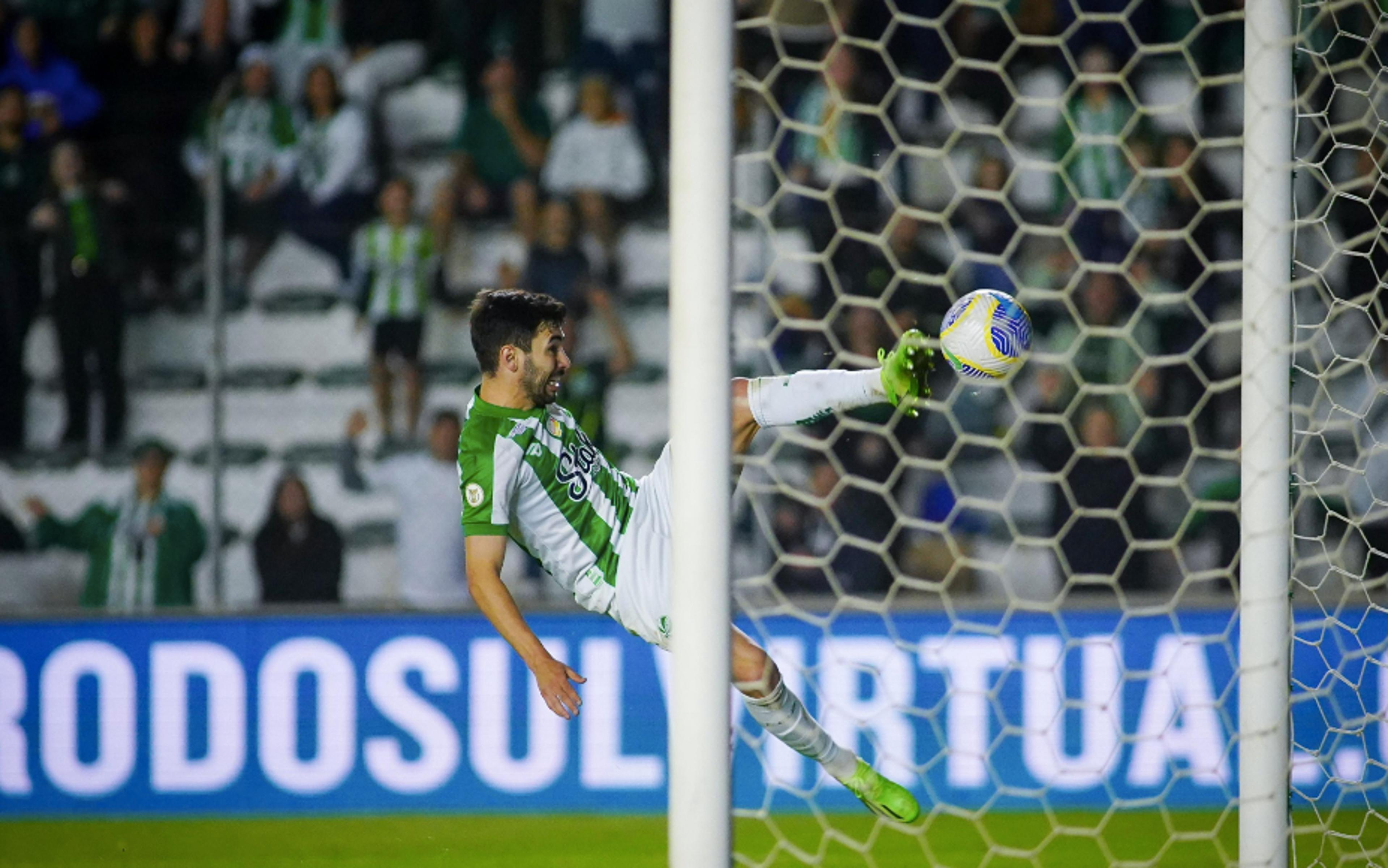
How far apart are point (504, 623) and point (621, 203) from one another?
82.0 inches

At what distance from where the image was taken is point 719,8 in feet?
5.08

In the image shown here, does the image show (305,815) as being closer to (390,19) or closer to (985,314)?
(985,314)

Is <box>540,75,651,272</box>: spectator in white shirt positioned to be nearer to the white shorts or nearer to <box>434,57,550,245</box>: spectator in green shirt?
<box>434,57,550,245</box>: spectator in green shirt

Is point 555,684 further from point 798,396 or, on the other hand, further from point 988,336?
point 988,336

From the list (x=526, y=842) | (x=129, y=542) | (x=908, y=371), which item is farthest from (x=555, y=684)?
(x=129, y=542)

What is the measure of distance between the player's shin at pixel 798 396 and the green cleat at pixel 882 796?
0.82m

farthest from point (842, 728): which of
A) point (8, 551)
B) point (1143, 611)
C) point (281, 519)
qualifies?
point (8, 551)

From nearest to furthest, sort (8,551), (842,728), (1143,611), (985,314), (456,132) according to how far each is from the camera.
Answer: (985,314) < (1143,611) < (842,728) < (8,551) < (456,132)

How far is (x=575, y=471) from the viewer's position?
2557 millimetres

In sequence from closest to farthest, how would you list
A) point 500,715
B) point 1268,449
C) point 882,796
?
point 1268,449, point 882,796, point 500,715

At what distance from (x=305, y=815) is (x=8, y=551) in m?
1.23

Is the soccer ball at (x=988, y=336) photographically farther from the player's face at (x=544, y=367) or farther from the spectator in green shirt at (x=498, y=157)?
the spectator in green shirt at (x=498, y=157)

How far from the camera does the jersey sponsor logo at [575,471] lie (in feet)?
8.30

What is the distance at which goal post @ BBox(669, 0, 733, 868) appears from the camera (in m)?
1.55
